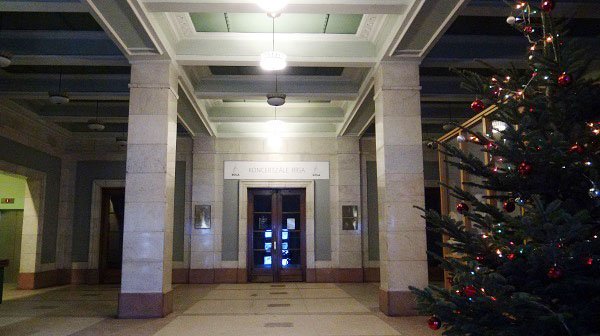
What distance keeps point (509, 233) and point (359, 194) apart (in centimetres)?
951

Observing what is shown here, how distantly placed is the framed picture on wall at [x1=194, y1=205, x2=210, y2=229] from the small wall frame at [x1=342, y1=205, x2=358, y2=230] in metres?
3.46

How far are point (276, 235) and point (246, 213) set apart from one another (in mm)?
967

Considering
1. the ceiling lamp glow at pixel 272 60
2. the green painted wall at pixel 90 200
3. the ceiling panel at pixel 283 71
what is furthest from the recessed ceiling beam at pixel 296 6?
the green painted wall at pixel 90 200

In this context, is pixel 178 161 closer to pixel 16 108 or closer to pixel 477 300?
pixel 16 108

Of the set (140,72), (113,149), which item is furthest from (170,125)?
(113,149)

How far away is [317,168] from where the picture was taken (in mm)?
11977

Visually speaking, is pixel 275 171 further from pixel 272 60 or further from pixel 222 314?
pixel 272 60

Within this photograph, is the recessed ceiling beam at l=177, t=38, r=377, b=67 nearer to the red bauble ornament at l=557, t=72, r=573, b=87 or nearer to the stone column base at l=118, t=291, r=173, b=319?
the stone column base at l=118, t=291, r=173, b=319

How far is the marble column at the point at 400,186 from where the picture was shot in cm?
648

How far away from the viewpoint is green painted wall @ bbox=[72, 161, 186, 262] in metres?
12.0

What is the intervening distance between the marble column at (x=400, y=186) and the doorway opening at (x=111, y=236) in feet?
26.3

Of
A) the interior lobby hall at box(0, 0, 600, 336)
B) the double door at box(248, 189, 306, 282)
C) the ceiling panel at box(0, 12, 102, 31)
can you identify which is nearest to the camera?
the interior lobby hall at box(0, 0, 600, 336)

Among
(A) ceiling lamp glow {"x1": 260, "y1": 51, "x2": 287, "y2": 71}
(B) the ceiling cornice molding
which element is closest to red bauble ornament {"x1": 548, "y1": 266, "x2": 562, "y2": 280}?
(A) ceiling lamp glow {"x1": 260, "y1": 51, "x2": 287, "y2": 71}

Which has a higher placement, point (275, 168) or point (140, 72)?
point (140, 72)
